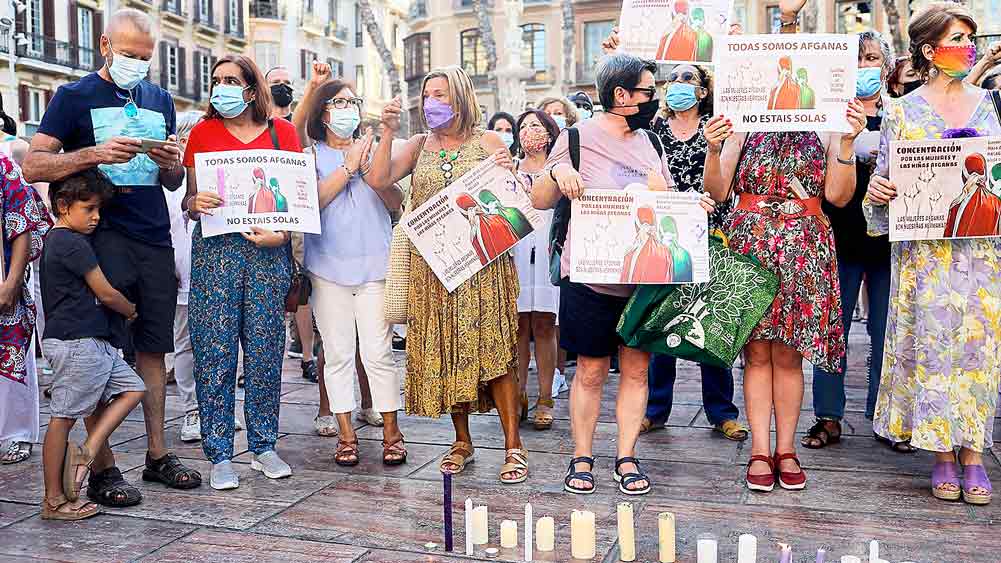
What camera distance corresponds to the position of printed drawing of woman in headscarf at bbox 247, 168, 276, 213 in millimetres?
4957

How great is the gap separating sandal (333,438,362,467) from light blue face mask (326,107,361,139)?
5.35ft

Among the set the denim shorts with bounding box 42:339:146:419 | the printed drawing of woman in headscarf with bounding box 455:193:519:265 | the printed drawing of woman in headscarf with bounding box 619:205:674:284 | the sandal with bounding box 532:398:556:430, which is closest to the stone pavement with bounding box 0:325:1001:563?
the sandal with bounding box 532:398:556:430

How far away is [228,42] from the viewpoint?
45.1 m

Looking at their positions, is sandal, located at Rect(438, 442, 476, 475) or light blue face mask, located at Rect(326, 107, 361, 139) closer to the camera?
sandal, located at Rect(438, 442, 476, 475)

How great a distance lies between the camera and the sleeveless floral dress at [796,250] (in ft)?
15.5

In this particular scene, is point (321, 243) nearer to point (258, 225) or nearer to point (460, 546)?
point (258, 225)

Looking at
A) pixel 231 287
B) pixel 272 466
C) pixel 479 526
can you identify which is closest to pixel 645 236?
pixel 479 526

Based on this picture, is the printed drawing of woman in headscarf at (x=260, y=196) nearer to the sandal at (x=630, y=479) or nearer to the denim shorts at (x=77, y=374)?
the denim shorts at (x=77, y=374)

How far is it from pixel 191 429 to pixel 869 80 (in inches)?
165

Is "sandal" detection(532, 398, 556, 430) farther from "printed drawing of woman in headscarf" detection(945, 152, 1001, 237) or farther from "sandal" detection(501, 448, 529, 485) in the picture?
"printed drawing of woman in headscarf" detection(945, 152, 1001, 237)

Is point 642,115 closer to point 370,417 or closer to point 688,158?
point 688,158

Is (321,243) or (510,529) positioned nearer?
(510,529)

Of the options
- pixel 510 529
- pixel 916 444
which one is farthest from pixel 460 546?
pixel 916 444

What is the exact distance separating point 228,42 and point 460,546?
44.1 meters
